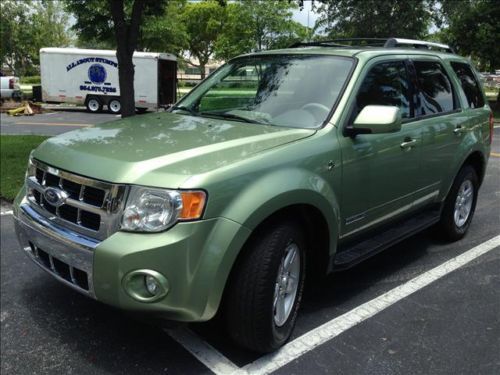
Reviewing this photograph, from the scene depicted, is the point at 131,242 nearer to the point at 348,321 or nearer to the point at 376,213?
the point at 348,321

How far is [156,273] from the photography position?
2.51 metres

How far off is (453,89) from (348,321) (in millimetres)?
2544

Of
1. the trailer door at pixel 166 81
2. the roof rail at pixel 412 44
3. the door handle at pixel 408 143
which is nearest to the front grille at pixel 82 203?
the door handle at pixel 408 143

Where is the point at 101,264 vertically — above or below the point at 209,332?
above

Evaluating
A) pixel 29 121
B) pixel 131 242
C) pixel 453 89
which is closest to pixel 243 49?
pixel 29 121

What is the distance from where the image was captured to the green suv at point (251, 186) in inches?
101

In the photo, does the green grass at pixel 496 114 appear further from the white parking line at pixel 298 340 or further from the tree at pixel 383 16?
the white parking line at pixel 298 340

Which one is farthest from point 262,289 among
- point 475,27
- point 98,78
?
point 475,27

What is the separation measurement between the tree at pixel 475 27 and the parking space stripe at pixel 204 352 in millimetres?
23053

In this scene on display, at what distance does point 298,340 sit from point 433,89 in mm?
2544

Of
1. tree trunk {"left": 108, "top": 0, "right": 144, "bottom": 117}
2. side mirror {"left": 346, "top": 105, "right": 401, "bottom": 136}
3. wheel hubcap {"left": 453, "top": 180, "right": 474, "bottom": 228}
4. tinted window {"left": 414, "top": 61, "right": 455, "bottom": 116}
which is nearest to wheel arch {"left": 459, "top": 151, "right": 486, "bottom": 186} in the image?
wheel hubcap {"left": 453, "top": 180, "right": 474, "bottom": 228}

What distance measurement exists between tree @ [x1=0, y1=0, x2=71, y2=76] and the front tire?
40582 mm

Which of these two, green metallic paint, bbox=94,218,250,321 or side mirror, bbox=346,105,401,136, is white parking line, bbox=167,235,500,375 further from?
side mirror, bbox=346,105,401,136

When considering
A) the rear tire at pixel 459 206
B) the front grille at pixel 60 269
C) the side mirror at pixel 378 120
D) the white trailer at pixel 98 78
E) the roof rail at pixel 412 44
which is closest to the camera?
the front grille at pixel 60 269
